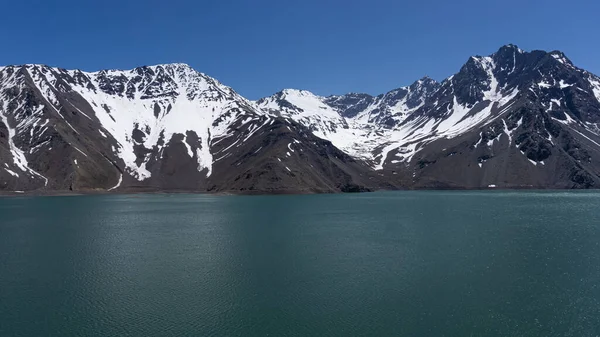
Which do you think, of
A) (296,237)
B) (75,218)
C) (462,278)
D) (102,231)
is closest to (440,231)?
(296,237)

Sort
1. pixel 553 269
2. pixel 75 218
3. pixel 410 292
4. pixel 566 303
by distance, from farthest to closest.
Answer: pixel 75 218 < pixel 553 269 < pixel 410 292 < pixel 566 303

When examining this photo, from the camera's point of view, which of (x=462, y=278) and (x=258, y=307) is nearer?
(x=258, y=307)

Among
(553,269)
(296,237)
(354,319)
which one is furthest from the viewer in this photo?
(296,237)

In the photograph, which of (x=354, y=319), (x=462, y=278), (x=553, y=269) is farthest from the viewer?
(x=553, y=269)

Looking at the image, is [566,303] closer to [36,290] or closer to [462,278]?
[462,278]

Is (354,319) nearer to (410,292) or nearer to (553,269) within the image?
(410,292)

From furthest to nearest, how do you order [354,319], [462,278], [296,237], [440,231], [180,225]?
1. [180,225]
2. [440,231]
3. [296,237]
4. [462,278]
5. [354,319]

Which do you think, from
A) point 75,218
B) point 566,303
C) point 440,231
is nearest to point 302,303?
point 566,303
